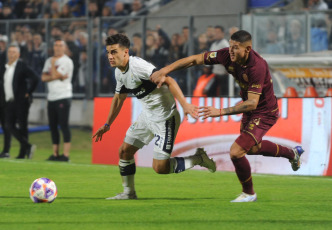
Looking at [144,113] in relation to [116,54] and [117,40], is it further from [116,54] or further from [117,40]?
[117,40]

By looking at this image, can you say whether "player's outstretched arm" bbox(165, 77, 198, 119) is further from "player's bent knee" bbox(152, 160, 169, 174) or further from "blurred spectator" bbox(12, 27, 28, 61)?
"blurred spectator" bbox(12, 27, 28, 61)

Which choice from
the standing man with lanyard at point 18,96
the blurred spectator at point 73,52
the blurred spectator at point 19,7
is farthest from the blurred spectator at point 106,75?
the blurred spectator at point 19,7

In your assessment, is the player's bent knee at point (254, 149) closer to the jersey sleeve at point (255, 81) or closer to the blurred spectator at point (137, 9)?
the jersey sleeve at point (255, 81)

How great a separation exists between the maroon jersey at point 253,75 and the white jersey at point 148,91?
0.65m

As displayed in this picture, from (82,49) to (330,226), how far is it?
14871 millimetres

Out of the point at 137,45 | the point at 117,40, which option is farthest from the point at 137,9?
the point at 117,40

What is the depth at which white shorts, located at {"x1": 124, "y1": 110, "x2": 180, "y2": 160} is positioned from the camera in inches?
363

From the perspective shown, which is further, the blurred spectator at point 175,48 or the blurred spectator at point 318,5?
the blurred spectator at point 175,48

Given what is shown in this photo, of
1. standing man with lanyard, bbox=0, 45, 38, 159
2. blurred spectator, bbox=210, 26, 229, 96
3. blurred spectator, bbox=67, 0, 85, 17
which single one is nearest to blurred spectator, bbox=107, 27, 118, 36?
blurred spectator, bbox=210, 26, 229, 96

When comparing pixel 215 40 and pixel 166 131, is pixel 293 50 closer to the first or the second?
pixel 215 40

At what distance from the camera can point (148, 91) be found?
9.23 m

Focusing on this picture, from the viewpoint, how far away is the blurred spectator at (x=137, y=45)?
65.1 ft

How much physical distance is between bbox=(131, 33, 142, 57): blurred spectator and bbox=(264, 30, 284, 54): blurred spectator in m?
3.55

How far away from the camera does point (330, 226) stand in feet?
23.7
